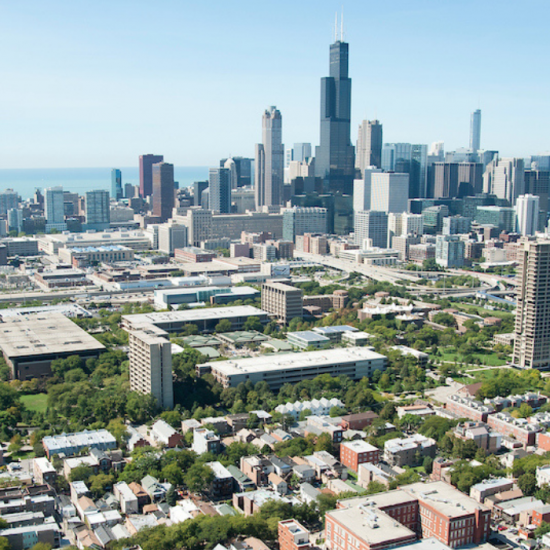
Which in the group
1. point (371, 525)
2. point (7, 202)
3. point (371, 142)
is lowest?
point (371, 525)

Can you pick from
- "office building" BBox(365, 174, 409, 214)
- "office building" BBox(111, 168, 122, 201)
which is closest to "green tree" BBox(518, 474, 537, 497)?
"office building" BBox(365, 174, 409, 214)

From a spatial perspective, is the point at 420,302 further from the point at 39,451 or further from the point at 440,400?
the point at 39,451

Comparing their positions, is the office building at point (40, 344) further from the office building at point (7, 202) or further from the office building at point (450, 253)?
the office building at point (7, 202)

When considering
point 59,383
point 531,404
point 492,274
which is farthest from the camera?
point 492,274

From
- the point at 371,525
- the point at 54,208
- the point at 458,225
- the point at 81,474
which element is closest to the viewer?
the point at 371,525

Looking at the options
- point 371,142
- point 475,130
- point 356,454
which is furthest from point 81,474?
point 475,130

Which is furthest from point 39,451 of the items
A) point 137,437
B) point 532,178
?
point 532,178

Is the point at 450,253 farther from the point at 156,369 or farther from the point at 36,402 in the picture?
the point at 36,402
